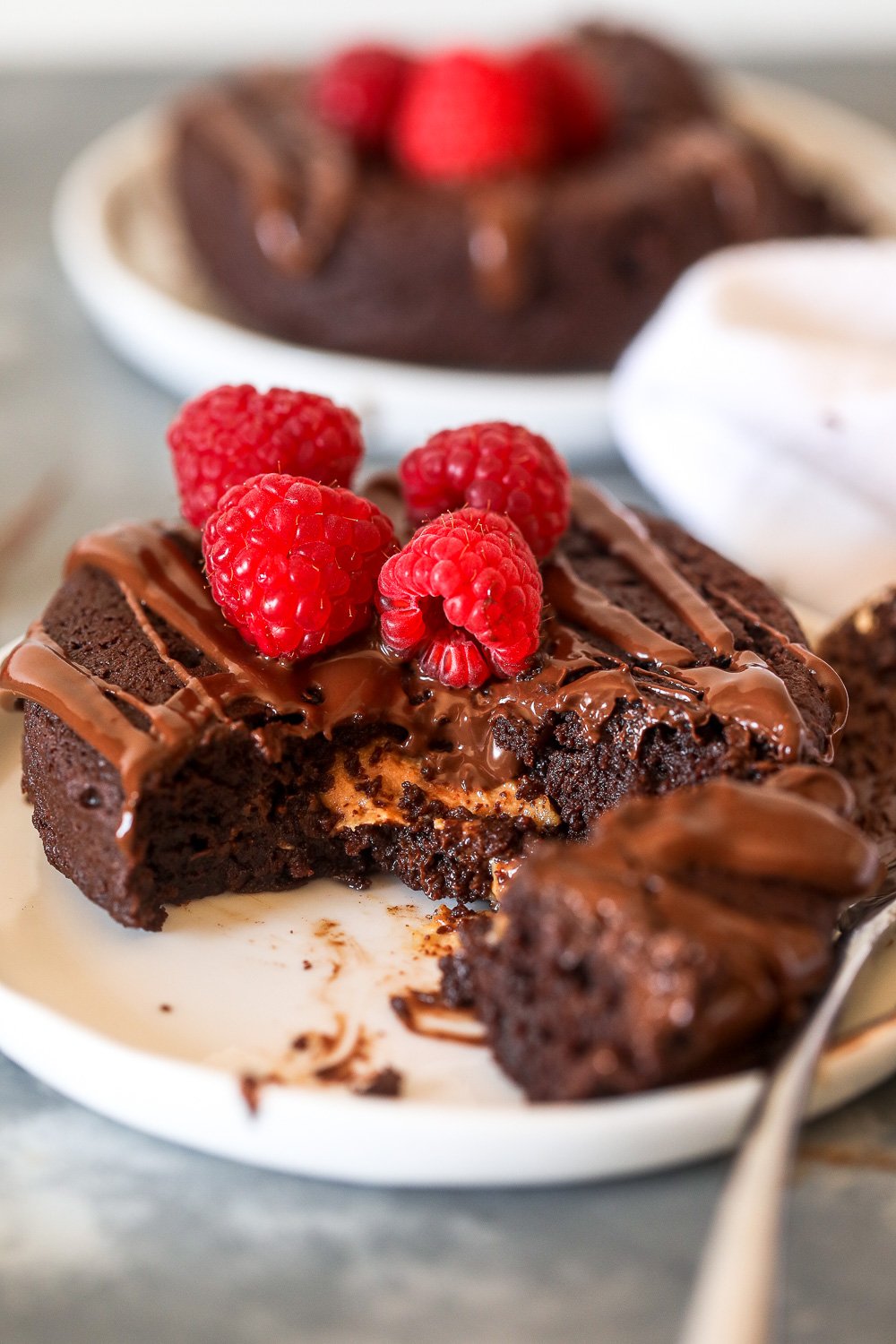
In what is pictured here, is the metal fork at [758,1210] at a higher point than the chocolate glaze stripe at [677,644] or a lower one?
lower

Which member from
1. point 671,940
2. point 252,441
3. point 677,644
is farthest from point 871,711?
point 252,441

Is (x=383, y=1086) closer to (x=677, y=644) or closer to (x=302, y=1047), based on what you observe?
(x=302, y=1047)

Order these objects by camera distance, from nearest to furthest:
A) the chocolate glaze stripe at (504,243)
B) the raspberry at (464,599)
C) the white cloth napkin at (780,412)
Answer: the raspberry at (464,599) → the white cloth napkin at (780,412) → the chocolate glaze stripe at (504,243)

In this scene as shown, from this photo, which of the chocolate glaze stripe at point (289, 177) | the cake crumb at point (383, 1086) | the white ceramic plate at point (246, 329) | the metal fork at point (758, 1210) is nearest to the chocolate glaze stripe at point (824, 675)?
the metal fork at point (758, 1210)

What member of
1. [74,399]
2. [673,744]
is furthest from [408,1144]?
[74,399]

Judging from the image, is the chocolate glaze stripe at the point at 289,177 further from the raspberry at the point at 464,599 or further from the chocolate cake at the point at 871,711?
the chocolate cake at the point at 871,711

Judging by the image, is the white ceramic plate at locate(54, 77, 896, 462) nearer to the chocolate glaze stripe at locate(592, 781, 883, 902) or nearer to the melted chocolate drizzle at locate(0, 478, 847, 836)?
the melted chocolate drizzle at locate(0, 478, 847, 836)

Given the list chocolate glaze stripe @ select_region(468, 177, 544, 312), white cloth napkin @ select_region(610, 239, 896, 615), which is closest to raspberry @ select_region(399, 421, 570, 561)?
white cloth napkin @ select_region(610, 239, 896, 615)
